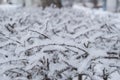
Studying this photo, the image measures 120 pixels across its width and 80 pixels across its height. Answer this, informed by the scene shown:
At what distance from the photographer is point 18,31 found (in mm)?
3078

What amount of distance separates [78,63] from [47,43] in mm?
237

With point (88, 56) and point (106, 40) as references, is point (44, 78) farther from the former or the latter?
point (106, 40)

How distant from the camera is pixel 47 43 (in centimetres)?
205

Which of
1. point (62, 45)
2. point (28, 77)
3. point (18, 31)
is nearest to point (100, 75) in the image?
point (62, 45)

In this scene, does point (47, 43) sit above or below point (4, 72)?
above

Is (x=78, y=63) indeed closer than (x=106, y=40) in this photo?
Yes

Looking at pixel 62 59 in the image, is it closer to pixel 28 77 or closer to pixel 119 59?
pixel 28 77

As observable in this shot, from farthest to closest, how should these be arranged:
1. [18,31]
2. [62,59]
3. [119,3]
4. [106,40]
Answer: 1. [119,3]
2. [18,31]
3. [106,40]
4. [62,59]

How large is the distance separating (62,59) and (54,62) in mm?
107

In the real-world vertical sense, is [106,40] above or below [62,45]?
below

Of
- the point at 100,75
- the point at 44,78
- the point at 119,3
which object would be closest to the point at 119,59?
the point at 100,75

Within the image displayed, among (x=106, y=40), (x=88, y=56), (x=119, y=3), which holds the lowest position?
(x=119, y=3)

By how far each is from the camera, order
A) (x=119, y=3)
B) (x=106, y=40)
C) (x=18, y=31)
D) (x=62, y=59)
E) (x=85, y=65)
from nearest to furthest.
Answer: (x=85, y=65), (x=62, y=59), (x=106, y=40), (x=18, y=31), (x=119, y=3)

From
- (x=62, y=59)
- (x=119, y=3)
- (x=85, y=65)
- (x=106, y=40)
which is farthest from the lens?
(x=119, y=3)
